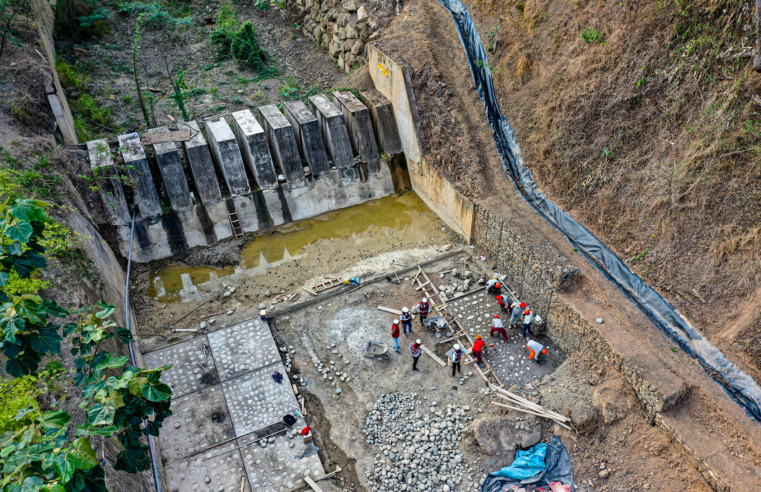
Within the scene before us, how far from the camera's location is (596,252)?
12.7m

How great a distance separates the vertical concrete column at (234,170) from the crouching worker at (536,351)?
9.69m

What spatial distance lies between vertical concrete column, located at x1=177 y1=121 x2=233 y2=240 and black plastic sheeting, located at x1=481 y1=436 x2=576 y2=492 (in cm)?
1111

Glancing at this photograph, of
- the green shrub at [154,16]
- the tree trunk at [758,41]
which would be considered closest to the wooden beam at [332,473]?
the tree trunk at [758,41]

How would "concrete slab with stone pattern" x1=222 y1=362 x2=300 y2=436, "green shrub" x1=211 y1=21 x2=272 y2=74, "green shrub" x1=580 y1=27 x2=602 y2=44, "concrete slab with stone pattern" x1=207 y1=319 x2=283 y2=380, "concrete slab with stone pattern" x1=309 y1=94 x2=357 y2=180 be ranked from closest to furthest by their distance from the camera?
1. "concrete slab with stone pattern" x1=222 y1=362 x2=300 y2=436
2. "concrete slab with stone pattern" x1=207 y1=319 x2=283 y2=380
3. "green shrub" x1=580 y1=27 x2=602 y2=44
4. "concrete slab with stone pattern" x1=309 y1=94 x2=357 y2=180
5. "green shrub" x1=211 y1=21 x2=272 y2=74

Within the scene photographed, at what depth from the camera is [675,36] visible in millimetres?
13188

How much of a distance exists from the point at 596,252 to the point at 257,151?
1093 centimetres

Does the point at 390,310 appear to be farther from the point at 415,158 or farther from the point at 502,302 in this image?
the point at 415,158

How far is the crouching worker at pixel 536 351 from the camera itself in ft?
38.7

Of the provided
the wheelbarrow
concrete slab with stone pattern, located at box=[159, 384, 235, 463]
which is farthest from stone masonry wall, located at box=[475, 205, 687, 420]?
concrete slab with stone pattern, located at box=[159, 384, 235, 463]

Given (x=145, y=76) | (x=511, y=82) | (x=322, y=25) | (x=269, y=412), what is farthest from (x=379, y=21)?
(x=269, y=412)

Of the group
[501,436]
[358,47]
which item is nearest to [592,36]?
[358,47]

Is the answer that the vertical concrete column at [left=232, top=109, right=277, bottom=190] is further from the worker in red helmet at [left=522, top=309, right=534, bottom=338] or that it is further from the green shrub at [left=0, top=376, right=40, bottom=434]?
the green shrub at [left=0, top=376, right=40, bottom=434]

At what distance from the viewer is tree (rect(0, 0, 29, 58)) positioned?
16.7 meters

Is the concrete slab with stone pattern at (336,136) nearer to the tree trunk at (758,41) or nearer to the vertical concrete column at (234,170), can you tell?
the vertical concrete column at (234,170)
